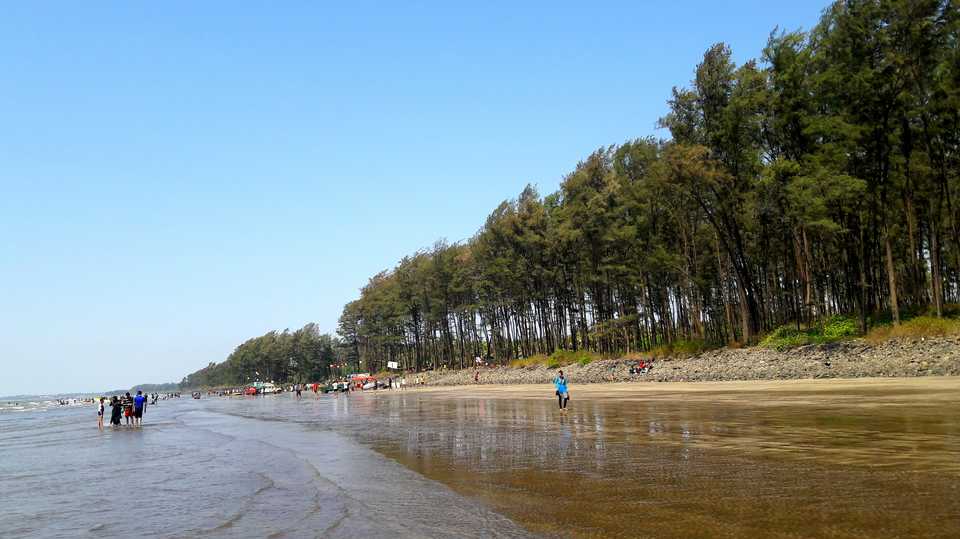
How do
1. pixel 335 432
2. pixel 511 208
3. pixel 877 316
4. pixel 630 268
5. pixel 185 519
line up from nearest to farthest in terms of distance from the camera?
pixel 185 519, pixel 335 432, pixel 877 316, pixel 630 268, pixel 511 208

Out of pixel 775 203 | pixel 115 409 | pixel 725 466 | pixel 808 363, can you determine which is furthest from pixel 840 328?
pixel 115 409

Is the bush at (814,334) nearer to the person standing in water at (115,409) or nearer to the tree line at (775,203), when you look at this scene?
the tree line at (775,203)

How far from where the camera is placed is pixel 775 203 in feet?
150

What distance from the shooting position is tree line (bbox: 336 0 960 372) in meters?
38.3

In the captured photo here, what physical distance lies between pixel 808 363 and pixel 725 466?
99.9 feet

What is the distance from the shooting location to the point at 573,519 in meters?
8.77

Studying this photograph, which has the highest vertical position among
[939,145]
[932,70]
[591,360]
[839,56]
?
[839,56]

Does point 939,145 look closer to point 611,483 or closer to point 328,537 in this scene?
point 611,483

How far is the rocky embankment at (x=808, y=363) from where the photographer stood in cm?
3119

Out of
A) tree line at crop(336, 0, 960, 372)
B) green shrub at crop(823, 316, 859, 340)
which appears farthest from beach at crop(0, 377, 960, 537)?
tree line at crop(336, 0, 960, 372)

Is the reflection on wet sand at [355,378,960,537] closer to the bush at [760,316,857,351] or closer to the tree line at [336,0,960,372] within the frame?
the bush at [760,316,857,351]

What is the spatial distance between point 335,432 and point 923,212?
5031 cm

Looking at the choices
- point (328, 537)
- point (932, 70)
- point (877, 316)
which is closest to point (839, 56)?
point (932, 70)

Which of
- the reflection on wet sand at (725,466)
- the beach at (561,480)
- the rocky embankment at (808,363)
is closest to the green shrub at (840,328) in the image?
the rocky embankment at (808,363)
